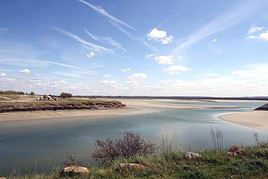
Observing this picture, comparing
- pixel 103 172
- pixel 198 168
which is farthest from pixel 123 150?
pixel 198 168

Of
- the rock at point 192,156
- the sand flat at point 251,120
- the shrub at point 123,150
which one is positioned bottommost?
the sand flat at point 251,120

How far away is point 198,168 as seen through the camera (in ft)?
25.5

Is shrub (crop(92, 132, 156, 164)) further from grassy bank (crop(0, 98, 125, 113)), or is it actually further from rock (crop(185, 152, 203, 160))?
grassy bank (crop(0, 98, 125, 113))

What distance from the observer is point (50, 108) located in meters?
39.0

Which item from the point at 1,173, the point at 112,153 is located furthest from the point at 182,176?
the point at 1,173

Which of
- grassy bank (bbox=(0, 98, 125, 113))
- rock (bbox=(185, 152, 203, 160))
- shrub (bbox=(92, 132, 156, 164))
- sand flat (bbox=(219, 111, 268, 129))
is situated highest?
grassy bank (bbox=(0, 98, 125, 113))

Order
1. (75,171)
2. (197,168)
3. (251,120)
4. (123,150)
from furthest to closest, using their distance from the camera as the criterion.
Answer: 1. (251,120)
2. (123,150)
3. (197,168)
4. (75,171)

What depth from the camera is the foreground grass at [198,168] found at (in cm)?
719

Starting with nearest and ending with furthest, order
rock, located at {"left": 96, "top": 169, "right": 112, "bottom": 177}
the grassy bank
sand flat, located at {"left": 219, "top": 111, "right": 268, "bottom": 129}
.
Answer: rock, located at {"left": 96, "top": 169, "right": 112, "bottom": 177}
sand flat, located at {"left": 219, "top": 111, "right": 268, "bottom": 129}
the grassy bank

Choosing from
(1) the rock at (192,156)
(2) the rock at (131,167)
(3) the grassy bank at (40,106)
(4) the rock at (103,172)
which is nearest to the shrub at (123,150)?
(1) the rock at (192,156)

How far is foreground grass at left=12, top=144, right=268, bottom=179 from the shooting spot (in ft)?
23.6

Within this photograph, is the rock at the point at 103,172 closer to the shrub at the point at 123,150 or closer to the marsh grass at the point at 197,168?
the marsh grass at the point at 197,168

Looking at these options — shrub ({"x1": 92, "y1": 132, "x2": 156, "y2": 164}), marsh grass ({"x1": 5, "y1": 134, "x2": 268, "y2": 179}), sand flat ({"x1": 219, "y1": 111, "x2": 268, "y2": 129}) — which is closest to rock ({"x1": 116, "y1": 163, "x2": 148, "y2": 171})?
marsh grass ({"x1": 5, "y1": 134, "x2": 268, "y2": 179})

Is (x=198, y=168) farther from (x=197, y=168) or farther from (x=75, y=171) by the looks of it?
(x=75, y=171)
